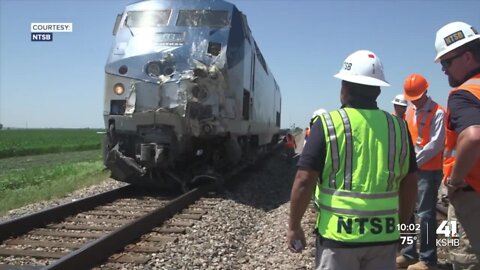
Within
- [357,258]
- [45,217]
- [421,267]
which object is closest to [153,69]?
[45,217]

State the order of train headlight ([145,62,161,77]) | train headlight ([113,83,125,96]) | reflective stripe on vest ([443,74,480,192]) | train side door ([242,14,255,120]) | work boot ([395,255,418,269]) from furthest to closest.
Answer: train side door ([242,14,255,120]) < train headlight ([113,83,125,96]) < train headlight ([145,62,161,77]) < work boot ([395,255,418,269]) < reflective stripe on vest ([443,74,480,192])

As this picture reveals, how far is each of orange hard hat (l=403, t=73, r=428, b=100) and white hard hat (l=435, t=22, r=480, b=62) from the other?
5.89 feet

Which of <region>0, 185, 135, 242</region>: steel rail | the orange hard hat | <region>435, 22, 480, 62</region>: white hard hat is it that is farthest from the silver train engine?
<region>435, 22, 480, 62</region>: white hard hat

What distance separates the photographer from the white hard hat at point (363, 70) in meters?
2.71

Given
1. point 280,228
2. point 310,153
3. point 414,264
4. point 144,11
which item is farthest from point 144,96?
point 310,153

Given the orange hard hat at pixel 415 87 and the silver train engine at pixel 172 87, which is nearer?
the orange hard hat at pixel 415 87

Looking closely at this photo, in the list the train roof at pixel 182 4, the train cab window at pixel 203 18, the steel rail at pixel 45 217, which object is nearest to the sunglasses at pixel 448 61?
the steel rail at pixel 45 217

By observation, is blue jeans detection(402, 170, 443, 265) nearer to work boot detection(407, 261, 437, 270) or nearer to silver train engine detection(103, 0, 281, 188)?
work boot detection(407, 261, 437, 270)

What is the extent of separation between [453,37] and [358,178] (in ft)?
3.85

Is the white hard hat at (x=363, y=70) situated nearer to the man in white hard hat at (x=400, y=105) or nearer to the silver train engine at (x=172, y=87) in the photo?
the man in white hard hat at (x=400, y=105)

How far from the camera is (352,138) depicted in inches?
101

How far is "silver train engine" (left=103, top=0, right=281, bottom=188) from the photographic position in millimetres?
9133

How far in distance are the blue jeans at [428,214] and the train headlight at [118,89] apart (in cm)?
615

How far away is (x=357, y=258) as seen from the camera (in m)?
2.57
